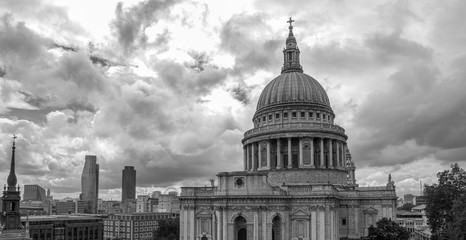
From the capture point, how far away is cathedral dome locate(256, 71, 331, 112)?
92.0 metres

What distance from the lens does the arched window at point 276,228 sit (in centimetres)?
7575

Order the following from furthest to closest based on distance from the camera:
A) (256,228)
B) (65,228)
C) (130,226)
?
1. (130,226)
2. (65,228)
3. (256,228)

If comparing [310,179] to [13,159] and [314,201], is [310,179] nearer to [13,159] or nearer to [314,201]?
[314,201]

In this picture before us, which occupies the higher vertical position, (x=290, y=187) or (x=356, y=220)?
(x=290, y=187)

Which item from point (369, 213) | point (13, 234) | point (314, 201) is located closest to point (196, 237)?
point (314, 201)

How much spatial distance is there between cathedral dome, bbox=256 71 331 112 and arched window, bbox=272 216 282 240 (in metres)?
24.4

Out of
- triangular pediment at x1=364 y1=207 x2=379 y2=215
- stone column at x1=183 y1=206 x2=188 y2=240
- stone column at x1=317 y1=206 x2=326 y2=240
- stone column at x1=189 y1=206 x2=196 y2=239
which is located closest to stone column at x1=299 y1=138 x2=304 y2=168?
stone column at x1=317 y1=206 x2=326 y2=240

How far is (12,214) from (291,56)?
215ft

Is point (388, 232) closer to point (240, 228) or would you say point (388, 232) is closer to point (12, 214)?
point (240, 228)

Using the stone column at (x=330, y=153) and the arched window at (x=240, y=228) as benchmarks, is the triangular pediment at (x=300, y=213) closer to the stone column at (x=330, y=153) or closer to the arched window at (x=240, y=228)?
the arched window at (x=240, y=228)

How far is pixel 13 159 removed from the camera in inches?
1900

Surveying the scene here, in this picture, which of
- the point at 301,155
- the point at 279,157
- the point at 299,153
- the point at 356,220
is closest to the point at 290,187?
the point at 301,155

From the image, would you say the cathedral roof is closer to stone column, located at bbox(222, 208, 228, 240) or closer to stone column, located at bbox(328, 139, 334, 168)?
stone column, located at bbox(328, 139, 334, 168)

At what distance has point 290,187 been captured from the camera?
77.1 metres
